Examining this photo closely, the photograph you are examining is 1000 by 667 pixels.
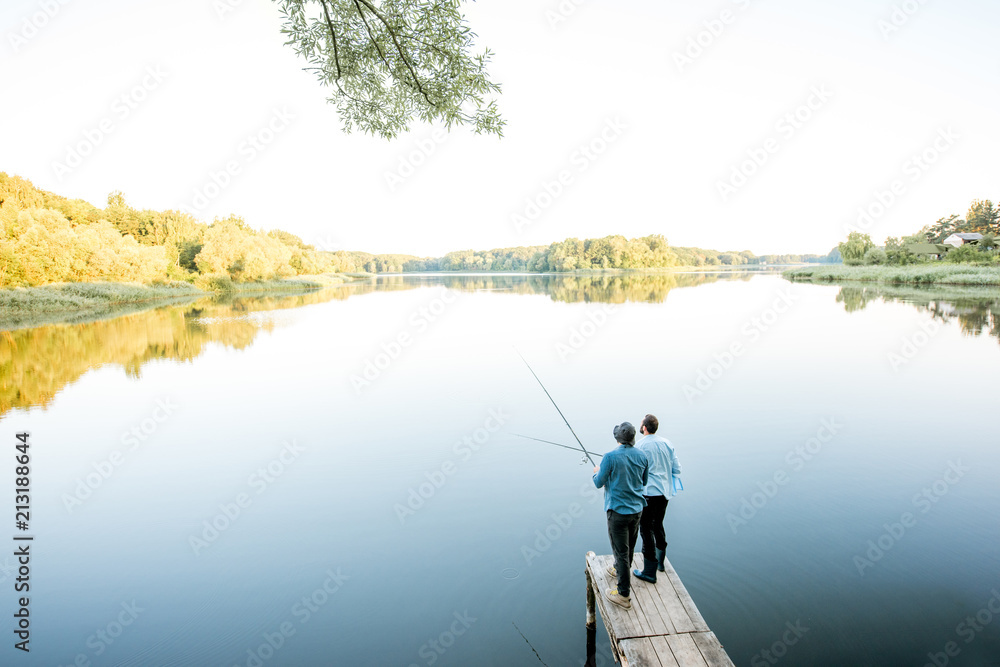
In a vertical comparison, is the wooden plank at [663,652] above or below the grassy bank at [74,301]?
below

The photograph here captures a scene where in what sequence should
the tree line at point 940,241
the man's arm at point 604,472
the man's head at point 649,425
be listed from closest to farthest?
the man's arm at point 604,472 → the man's head at point 649,425 → the tree line at point 940,241

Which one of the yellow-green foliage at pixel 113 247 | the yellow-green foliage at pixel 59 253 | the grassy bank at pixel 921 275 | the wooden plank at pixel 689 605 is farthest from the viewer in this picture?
the grassy bank at pixel 921 275

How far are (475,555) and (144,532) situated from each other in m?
4.49

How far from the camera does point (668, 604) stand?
375 cm

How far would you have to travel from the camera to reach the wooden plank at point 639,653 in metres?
3.21

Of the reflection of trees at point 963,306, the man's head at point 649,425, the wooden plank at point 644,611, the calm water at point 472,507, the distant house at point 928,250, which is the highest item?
the distant house at point 928,250

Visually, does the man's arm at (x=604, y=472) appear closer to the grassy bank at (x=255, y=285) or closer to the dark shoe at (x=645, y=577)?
the dark shoe at (x=645, y=577)

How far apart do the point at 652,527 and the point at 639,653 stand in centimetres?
114

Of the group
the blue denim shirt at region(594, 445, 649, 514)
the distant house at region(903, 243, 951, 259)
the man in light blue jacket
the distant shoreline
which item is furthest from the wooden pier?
the distant house at region(903, 243, 951, 259)

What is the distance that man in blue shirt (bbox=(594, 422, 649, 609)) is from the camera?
386cm

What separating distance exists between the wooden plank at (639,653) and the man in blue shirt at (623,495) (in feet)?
1.46

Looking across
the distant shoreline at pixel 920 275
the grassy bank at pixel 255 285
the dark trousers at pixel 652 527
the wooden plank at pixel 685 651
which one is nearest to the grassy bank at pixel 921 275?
the distant shoreline at pixel 920 275

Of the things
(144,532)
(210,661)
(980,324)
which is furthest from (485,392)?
(980,324)

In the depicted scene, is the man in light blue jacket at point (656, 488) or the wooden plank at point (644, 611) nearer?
the wooden plank at point (644, 611)
